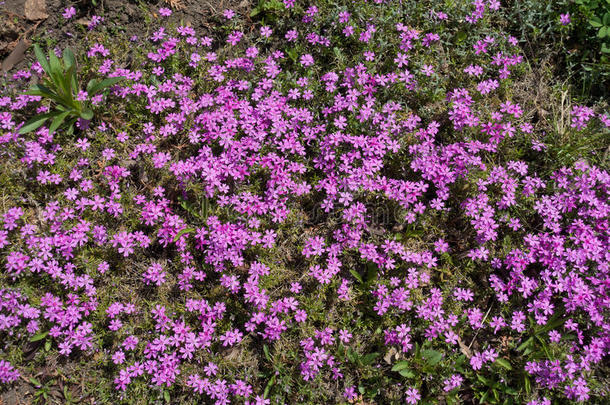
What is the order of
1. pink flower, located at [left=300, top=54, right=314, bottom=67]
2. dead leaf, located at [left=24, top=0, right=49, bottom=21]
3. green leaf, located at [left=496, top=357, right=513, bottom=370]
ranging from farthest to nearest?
dead leaf, located at [left=24, top=0, right=49, bottom=21]
pink flower, located at [left=300, top=54, right=314, bottom=67]
green leaf, located at [left=496, top=357, right=513, bottom=370]

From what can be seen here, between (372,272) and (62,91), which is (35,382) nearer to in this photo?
(62,91)

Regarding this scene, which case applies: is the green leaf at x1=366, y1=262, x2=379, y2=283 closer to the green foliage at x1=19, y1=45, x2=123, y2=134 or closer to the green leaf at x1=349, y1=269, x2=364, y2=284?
the green leaf at x1=349, y1=269, x2=364, y2=284

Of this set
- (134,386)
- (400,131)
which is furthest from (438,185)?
(134,386)

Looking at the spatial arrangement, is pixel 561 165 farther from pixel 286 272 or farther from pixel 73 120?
pixel 73 120

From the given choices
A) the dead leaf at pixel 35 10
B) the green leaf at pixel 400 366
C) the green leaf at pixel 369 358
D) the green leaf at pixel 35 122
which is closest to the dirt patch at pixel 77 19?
the dead leaf at pixel 35 10

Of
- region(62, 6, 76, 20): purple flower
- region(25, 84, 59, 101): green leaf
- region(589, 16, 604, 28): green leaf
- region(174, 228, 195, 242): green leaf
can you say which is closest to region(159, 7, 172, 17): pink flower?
region(62, 6, 76, 20): purple flower

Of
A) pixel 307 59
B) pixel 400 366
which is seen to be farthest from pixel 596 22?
pixel 400 366
